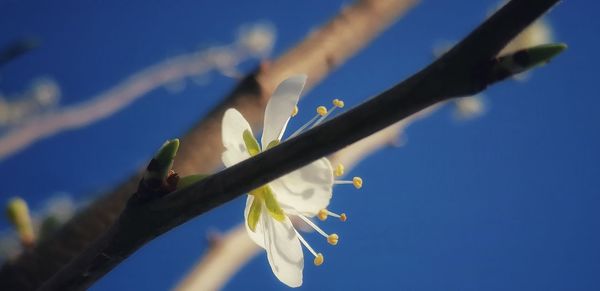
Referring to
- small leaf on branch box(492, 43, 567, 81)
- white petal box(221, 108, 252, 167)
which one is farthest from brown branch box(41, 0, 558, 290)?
white petal box(221, 108, 252, 167)

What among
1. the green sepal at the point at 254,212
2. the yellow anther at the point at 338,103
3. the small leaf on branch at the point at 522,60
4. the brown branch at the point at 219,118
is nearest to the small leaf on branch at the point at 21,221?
the brown branch at the point at 219,118

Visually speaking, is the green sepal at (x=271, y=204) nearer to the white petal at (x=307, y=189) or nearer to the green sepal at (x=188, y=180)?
the white petal at (x=307, y=189)

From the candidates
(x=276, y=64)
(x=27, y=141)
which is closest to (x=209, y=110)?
(x=276, y=64)

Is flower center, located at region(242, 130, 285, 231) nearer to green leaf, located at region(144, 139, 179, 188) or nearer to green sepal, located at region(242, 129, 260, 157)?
green sepal, located at region(242, 129, 260, 157)

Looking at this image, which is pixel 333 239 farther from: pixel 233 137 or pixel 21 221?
pixel 21 221

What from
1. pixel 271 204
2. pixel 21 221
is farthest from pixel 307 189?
pixel 21 221

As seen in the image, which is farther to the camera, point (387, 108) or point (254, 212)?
point (254, 212)
